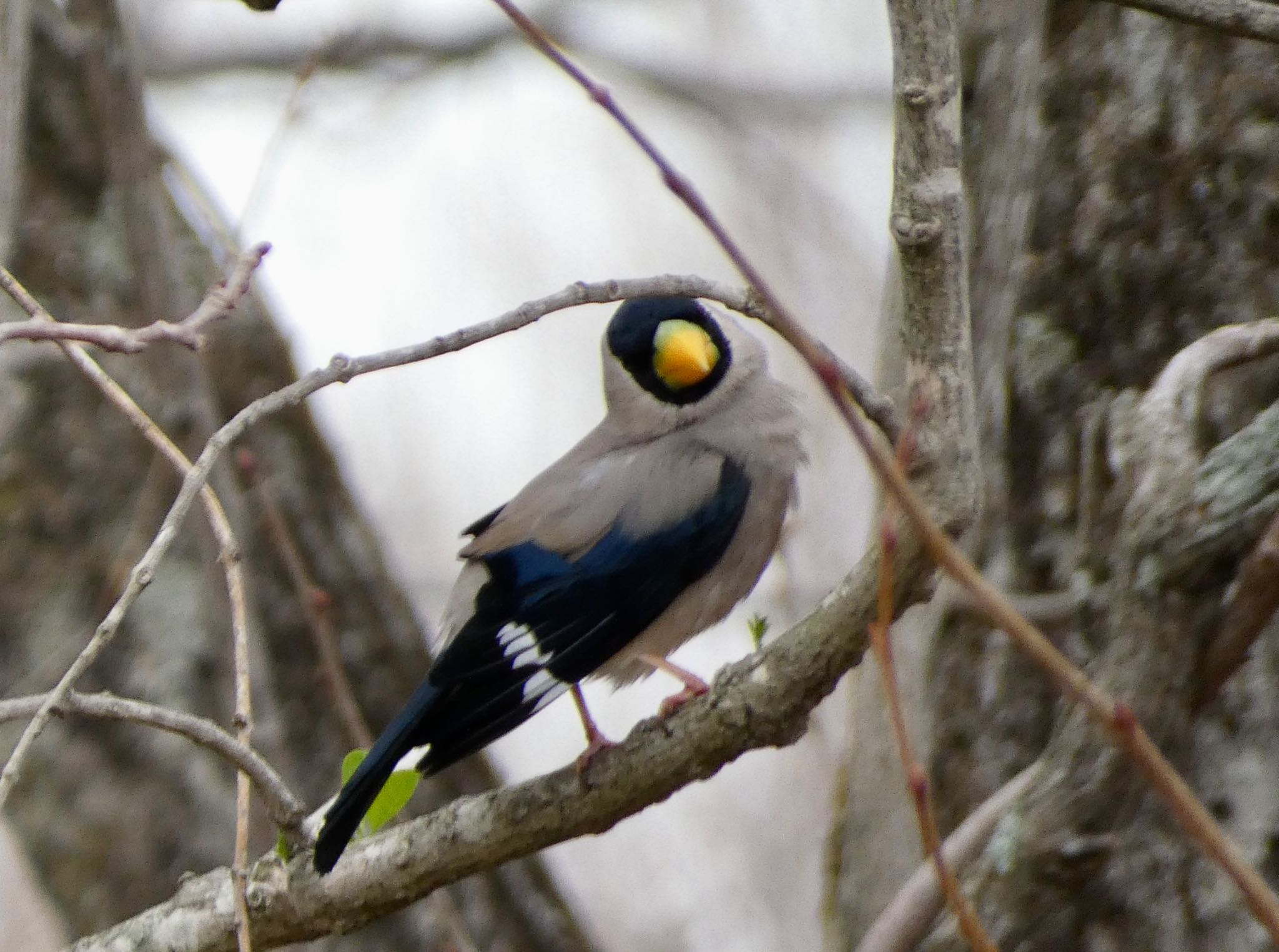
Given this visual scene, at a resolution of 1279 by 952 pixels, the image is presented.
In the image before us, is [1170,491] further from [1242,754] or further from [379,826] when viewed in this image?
[379,826]

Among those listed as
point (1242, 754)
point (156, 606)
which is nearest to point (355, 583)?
point (156, 606)

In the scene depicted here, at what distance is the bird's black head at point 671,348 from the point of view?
3006 mm

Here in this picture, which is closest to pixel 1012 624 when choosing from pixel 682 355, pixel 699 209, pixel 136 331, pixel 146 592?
pixel 699 209

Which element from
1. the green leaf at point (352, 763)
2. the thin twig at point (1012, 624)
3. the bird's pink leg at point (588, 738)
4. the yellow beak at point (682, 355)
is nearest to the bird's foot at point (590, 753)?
the bird's pink leg at point (588, 738)

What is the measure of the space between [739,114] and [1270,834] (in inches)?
190

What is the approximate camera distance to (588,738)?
8.32 ft

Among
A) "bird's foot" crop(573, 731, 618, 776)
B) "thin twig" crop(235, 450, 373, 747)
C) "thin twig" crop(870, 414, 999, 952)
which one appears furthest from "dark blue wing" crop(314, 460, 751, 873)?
"thin twig" crop(870, 414, 999, 952)

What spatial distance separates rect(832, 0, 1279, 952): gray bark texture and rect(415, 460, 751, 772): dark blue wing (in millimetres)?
623

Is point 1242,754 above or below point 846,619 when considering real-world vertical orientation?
below

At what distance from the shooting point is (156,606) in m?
3.93

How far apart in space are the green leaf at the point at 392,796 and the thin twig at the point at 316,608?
0.98m

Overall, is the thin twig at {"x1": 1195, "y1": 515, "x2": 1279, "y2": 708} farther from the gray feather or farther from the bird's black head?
the bird's black head

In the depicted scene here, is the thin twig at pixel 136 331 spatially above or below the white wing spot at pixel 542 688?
above

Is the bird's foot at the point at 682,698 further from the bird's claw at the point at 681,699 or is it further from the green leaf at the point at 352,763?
the green leaf at the point at 352,763
